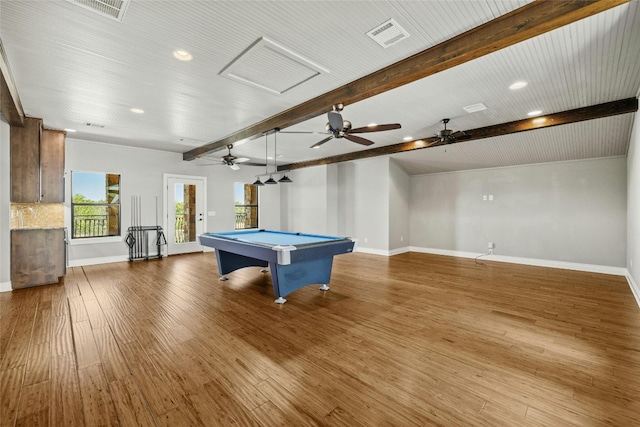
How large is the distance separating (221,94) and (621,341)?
5.23 metres

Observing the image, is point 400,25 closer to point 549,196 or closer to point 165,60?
point 165,60

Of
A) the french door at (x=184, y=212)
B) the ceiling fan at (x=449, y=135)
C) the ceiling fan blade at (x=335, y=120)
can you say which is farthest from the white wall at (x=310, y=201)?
the ceiling fan blade at (x=335, y=120)

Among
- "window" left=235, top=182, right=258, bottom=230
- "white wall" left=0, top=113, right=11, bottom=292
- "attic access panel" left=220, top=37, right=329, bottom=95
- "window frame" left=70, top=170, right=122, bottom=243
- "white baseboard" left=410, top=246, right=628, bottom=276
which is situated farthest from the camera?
Result: "window" left=235, top=182, right=258, bottom=230

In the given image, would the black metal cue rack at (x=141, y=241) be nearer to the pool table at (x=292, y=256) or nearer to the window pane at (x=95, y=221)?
the window pane at (x=95, y=221)

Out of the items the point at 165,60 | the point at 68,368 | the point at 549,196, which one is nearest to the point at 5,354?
the point at 68,368

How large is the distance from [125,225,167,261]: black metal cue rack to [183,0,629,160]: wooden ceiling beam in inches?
217

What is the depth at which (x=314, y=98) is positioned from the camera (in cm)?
381

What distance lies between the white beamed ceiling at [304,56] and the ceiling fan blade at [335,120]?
1.29ft

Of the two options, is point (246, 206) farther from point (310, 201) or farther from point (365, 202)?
point (365, 202)

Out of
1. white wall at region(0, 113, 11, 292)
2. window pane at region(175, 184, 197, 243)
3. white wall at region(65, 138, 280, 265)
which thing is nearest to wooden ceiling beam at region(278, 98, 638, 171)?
white wall at region(65, 138, 280, 265)

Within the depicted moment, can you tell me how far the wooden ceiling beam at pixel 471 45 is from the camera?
2016mm

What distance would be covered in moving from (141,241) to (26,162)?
9.72 ft

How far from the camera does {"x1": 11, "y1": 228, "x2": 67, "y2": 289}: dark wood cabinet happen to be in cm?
445

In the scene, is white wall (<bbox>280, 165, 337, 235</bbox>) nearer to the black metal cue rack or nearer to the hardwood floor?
the black metal cue rack
